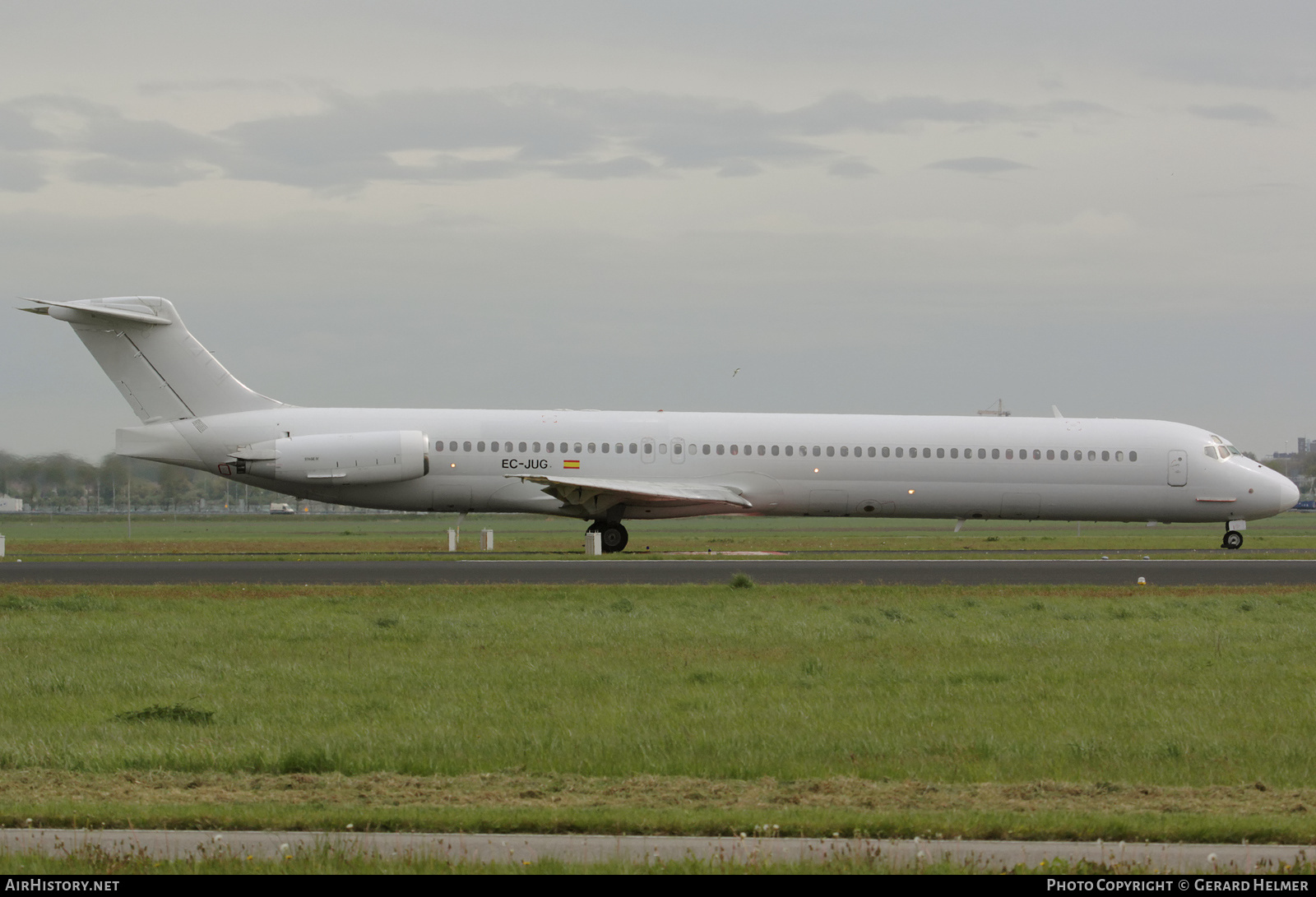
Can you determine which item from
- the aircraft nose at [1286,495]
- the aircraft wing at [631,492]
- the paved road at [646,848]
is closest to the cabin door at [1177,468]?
the aircraft nose at [1286,495]

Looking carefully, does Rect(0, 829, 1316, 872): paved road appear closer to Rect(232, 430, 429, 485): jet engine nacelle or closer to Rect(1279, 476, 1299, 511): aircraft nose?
Rect(232, 430, 429, 485): jet engine nacelle

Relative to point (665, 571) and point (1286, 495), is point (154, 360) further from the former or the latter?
point (1286, 495)

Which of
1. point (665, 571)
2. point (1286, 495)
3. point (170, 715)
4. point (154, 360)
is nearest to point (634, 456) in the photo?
point (665, 571)

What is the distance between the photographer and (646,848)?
294 inches

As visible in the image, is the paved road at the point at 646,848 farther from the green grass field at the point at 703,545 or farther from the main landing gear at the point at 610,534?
the main landing gear at the point at 610,534

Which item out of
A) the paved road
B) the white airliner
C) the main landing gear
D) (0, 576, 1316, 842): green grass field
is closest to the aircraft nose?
the white airliner

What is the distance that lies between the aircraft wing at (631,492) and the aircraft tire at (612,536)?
0.79 m

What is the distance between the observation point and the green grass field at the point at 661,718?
28.9 ft

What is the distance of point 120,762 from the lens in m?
10.3

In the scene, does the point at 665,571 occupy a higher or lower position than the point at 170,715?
higher

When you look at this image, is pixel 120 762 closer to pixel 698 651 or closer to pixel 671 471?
pixel 698 651

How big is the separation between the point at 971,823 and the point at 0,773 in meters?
7.12

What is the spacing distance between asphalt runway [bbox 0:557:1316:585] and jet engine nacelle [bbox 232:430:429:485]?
3.12 metres

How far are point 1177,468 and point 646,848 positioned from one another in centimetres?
3337
